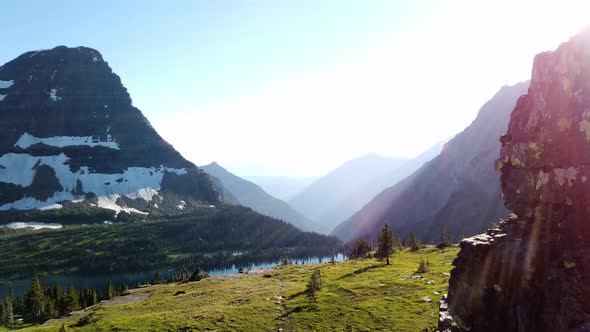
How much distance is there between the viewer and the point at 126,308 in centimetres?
10319

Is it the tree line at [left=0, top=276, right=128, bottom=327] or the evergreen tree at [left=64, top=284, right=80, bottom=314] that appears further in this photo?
the tree line at [left=0, top=276, right=128, bottom=327]

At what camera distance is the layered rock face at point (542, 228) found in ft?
107

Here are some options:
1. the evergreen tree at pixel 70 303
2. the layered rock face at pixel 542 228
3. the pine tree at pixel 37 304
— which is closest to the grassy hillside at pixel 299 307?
the layered rock face at pixel 542 228

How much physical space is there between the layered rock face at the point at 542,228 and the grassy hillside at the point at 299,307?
25875mm

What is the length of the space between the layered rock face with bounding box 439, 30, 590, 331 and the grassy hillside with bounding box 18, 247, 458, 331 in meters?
25.9

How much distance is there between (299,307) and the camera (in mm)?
80188

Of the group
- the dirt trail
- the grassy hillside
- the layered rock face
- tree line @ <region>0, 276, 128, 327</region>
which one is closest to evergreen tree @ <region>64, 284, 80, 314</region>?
tree line @ <region>0, 276, 128, 327</region>

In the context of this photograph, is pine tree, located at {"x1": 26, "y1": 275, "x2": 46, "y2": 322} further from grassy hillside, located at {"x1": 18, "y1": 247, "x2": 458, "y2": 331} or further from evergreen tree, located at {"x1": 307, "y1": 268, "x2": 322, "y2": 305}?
evergreen tree, located at {"x1": 307, "y1": 268, "x2": 322, "y2": 305}

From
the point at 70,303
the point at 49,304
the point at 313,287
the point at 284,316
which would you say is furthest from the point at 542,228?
the point at 49,304

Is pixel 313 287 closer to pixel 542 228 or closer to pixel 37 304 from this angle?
pixel 542 228

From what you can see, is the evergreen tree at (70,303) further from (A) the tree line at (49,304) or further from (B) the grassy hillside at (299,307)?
(B) the grassy hillside at (299,307)

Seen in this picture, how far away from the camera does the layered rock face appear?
32.7 meters

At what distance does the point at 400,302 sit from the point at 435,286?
1289 cm

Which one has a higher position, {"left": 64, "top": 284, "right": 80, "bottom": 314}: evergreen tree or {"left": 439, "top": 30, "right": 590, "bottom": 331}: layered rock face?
{"left": 439, "top": 30, "right": 590, "bottom": 331}: layered rock face
